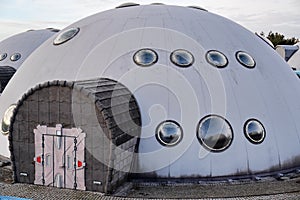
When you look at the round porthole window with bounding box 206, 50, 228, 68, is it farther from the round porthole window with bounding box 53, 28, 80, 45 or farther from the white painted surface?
the white painted surface

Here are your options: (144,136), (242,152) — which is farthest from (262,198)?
(144,136)

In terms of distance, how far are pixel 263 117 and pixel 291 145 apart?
1.47 metres

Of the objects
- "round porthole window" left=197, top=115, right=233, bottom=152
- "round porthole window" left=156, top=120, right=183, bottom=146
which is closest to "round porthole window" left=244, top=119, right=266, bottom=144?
"round porthole window" left=197, top=115, right=233, bottom=152

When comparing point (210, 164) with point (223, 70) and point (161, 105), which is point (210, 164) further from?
point (223, 70)

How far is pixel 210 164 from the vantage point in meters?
12.0

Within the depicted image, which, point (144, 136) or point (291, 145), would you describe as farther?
point (291, 145)

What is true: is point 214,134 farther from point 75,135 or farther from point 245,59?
point 75,135

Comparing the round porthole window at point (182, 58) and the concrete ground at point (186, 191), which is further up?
the round porthole window at point (182, 58)

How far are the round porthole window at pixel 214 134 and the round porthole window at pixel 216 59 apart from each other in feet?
7.26

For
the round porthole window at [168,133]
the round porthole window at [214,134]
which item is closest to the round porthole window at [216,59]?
the round porthole window at [214,134]

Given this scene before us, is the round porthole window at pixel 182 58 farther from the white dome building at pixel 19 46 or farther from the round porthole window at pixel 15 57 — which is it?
the round porthole window at pixel 15 57

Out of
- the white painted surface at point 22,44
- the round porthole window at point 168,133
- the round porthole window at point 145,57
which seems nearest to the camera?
the round porthole window at point 168,133

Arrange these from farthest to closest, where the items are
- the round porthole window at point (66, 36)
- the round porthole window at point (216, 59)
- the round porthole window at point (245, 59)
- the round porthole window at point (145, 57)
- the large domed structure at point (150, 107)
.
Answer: the round porthole window at point (66, 36), the round porthole window at point (245, 59), the round porthole window at point (216, 59), the round porthole window at point (145, 57), the large domed structure at point (150, 107)

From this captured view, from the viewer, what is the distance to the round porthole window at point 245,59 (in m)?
13.8
